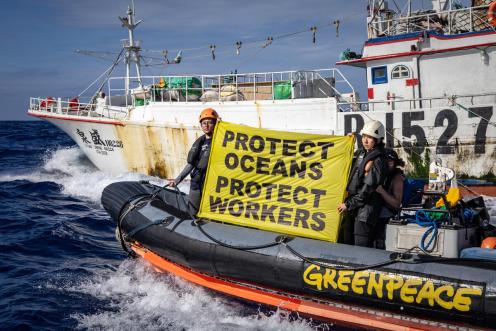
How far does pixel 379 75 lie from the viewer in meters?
17.9

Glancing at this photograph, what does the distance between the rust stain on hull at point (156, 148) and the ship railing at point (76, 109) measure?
129 cm

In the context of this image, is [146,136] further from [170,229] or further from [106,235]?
[170,229]

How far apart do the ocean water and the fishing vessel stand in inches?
221

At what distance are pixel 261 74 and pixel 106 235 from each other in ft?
28.6

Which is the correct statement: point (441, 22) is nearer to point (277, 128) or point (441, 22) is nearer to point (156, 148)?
point (277, 128)

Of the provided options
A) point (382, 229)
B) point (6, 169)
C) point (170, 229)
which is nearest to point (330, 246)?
point (382, 229)

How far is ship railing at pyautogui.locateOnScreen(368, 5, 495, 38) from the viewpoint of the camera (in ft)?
55.7

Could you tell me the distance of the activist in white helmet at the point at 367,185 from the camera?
7.01m

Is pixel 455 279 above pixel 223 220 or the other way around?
the other way around

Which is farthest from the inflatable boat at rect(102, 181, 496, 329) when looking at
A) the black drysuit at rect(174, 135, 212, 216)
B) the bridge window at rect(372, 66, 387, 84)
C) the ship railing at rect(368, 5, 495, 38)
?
the ship railing at rect(368, 5, 495, 38)

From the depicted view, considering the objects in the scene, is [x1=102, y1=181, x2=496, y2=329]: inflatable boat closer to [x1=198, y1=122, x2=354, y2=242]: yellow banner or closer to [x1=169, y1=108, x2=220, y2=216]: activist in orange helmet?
[x1=198, y1=122, x2=354, y2=242]: yellow banner

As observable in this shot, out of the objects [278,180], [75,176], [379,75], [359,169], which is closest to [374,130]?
[359,169]

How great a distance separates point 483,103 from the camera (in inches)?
639

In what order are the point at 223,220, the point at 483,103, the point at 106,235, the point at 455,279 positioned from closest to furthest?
1. the point at 455,279
2. the point at 223,220
3. the point at 106,235
4. the point at 483,103
